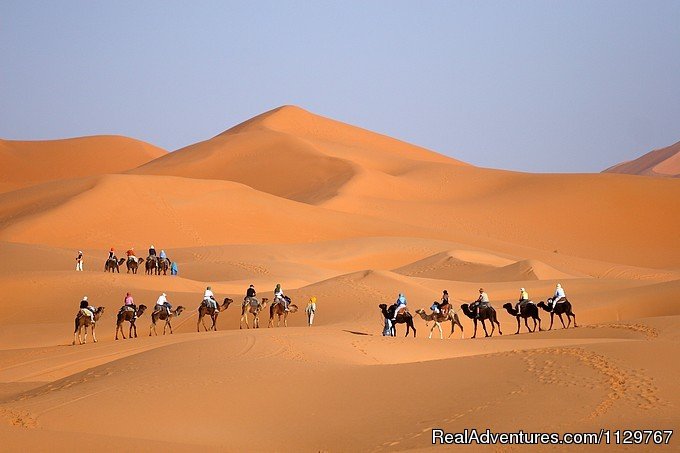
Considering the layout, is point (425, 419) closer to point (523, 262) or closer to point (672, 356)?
point (672, 356)

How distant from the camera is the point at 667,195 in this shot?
8556cm

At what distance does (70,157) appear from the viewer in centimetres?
16188

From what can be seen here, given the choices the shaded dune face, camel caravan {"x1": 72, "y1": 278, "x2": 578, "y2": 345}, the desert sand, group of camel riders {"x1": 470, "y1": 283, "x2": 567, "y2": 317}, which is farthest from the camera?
the shaded dune face

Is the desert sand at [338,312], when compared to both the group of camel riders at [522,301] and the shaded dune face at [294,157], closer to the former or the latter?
the shaded dune face at [294,157]

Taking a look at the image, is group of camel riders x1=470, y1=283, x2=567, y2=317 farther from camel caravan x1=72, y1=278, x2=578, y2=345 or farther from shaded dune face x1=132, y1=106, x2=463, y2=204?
shaded dune face x1=132, y1=106, x2=463, y2=204

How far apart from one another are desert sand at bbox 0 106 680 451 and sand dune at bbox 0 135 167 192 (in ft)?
218

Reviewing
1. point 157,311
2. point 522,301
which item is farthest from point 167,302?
point 522,301

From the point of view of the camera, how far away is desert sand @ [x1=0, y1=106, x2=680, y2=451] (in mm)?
13289

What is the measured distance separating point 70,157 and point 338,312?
139422mm

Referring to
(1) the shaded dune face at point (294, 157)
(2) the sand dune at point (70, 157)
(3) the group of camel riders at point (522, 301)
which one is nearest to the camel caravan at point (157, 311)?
(3) the group of camel riders at point (522, 301)

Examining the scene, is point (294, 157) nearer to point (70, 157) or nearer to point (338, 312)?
point (70, 157)

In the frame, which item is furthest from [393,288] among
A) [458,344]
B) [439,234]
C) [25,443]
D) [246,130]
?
[246,130]

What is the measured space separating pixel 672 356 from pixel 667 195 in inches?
2924

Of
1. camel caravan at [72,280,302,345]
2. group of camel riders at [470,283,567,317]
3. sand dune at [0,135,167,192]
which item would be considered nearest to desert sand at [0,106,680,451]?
camel caravan at [72,280,302,345]
